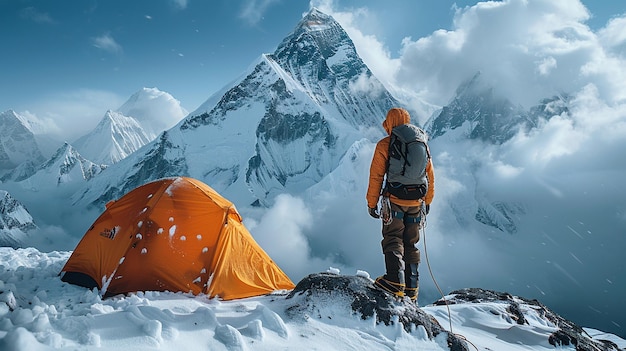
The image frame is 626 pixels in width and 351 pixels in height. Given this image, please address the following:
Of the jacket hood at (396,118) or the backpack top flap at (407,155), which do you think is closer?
the backpack top flap at (407,155)

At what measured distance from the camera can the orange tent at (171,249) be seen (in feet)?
22.7

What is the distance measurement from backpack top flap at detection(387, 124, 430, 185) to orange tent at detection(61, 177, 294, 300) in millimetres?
3889

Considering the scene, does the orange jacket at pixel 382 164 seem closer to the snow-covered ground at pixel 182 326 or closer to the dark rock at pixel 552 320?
the snow-covered ground at pixel 182 326

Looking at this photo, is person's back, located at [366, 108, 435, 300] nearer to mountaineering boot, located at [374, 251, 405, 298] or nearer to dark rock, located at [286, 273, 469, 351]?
mountaineering boot, located at [374, 251, 405, 298]

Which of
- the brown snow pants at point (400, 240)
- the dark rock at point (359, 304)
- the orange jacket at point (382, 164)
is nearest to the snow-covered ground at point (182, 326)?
the dark rock at point (359, 304)

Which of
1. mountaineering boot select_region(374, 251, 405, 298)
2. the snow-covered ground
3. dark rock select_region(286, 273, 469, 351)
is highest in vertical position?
mountaineering boot select_region(374, 251, 405, 298)

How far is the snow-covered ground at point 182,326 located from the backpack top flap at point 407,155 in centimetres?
221

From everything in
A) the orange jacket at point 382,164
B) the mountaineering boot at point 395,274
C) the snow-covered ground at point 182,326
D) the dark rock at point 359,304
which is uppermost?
the orange jacket at point 382,164

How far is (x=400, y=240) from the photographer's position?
6348mm

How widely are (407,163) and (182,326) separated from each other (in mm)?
4292

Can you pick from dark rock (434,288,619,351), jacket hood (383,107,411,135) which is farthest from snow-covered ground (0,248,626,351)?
jacket hood (383,107,411,135)

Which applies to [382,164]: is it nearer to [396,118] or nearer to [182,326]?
[396,118]

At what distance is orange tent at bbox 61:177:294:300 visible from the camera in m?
6.92

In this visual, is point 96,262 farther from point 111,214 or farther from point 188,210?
point 188,210
